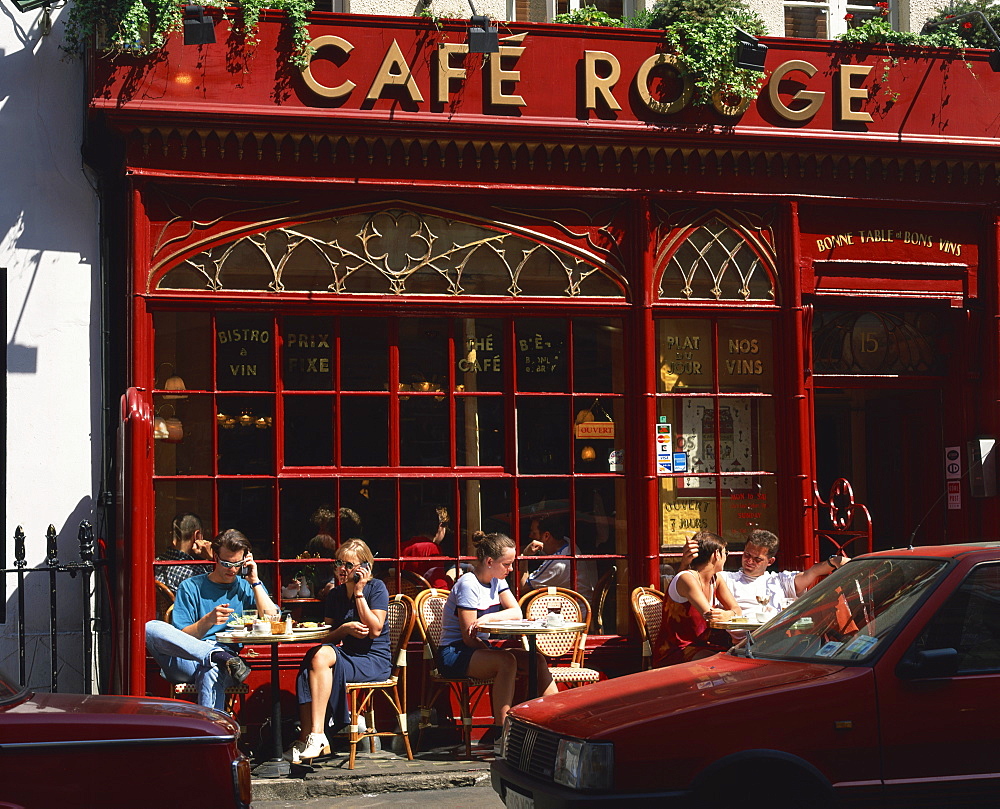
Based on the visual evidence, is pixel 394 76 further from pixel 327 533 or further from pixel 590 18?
pixel 327 533

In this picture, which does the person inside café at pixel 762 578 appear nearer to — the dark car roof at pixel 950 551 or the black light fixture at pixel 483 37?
the dark car roof at pixel 950 551

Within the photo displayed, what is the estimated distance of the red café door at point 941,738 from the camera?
17.0ft

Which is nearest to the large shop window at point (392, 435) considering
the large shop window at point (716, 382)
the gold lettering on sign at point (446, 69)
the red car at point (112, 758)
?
the large shop window at point (716, 382)

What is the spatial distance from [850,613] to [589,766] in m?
1.55

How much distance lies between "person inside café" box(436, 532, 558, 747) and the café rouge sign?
3.51 metres

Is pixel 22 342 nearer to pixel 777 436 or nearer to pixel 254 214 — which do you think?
pixel 254 214

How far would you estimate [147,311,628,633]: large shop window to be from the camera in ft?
30.5

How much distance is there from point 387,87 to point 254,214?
4.68 ft

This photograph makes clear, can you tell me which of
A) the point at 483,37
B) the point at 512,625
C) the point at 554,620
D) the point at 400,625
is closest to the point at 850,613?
the point at 512,625

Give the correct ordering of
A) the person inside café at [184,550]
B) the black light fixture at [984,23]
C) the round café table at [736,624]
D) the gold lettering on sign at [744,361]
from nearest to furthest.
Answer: the round café table at [736,624] < the person inside café at [184,550] < the gold lettering on sign at [744,361] < the black light fixture at [984,23]

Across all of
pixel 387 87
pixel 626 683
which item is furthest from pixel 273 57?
pixel 626 683

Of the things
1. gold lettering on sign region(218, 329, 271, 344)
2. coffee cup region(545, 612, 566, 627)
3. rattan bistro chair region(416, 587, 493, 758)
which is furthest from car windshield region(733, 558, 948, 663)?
gold lettering on sign region(218, 329, 271, 344)

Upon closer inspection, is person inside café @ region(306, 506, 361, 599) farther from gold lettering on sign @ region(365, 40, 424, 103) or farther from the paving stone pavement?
gold lettering on sign @ region(365, 40, 424, 103)

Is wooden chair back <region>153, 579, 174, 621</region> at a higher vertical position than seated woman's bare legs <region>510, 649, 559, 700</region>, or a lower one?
higher
